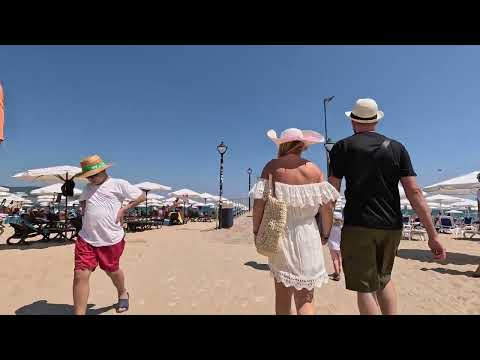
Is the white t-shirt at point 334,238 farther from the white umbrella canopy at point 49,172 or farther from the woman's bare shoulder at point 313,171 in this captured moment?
the white umbrella canopy at point 49,172

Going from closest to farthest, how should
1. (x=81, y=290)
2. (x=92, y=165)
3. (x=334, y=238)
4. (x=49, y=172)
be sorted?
(x=81, y=290) → (x=92, y=165) → (x=334, y=238) → (x=49, y=172)

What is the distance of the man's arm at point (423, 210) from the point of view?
2.02m

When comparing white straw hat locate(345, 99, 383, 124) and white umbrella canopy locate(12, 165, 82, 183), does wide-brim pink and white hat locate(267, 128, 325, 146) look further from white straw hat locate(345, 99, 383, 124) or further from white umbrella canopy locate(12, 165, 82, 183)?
white umbrella canopy locate(12, 165, 82, 183)

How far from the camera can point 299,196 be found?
2.05 metres

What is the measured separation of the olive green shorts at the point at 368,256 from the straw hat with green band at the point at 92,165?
2.52 meters

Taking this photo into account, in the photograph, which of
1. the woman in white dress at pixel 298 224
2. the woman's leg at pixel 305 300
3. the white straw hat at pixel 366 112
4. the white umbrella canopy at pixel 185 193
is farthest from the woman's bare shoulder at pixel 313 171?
the white umbrella canopy at pixel 185 193

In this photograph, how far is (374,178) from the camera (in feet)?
6.63

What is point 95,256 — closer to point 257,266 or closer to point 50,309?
point 50,309

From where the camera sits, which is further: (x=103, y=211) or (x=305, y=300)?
(x=103, y=211)

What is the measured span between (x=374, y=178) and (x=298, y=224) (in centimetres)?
63

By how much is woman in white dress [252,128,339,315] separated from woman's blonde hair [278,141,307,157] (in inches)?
2.0

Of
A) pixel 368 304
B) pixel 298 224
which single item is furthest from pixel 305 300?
pixel 298 224

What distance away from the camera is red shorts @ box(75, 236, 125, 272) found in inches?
111
